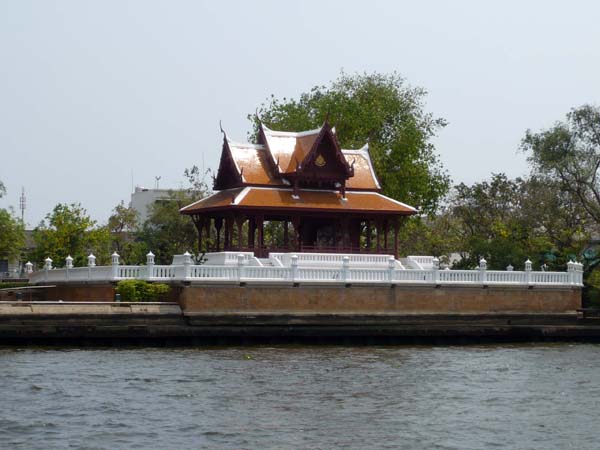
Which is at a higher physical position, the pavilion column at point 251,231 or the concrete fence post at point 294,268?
the pavilion column at point 251,231

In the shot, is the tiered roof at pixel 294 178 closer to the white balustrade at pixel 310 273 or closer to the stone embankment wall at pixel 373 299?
the white balustrade at pixel 310 273

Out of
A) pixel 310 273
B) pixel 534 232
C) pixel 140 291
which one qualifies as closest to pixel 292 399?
pixel 140 291

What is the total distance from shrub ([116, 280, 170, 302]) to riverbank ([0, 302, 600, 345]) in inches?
39.8

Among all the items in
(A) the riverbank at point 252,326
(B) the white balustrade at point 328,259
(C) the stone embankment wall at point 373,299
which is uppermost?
(B) the white balustrade at point 328,259

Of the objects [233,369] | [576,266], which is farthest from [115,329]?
[576,266]

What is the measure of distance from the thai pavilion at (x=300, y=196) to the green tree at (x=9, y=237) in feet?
70.7

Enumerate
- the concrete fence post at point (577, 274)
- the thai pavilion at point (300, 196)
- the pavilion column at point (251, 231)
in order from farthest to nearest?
1. the pavilion column at point (251, 231)
2. the thai pavilion at point (300, 196)
3. the concrete fence post at point (577, 274)

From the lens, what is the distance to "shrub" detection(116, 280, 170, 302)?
4628 centimetres

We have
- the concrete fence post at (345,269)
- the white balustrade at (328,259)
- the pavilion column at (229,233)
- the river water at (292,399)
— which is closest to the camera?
the river water at (292,399)

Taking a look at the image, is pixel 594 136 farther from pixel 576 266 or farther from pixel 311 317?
pixel 311 317

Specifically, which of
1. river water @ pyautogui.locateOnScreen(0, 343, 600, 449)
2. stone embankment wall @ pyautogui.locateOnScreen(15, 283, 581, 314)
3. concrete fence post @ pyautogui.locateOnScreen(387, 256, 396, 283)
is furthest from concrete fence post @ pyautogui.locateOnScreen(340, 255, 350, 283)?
river water @ pyautogui.locateOnScreen(0, 343, 600, 449)

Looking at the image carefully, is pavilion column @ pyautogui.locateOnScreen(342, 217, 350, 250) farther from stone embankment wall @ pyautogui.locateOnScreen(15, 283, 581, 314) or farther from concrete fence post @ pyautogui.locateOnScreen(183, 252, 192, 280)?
Answer: concrete fence post @ pyautogui.locateOnScreen(183, 252, 192, 280)

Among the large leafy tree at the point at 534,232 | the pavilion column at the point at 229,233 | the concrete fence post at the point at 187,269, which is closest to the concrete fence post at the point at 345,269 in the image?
the concrete fence post at the point at 187,269

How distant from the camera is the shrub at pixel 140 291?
46281 millimetres
